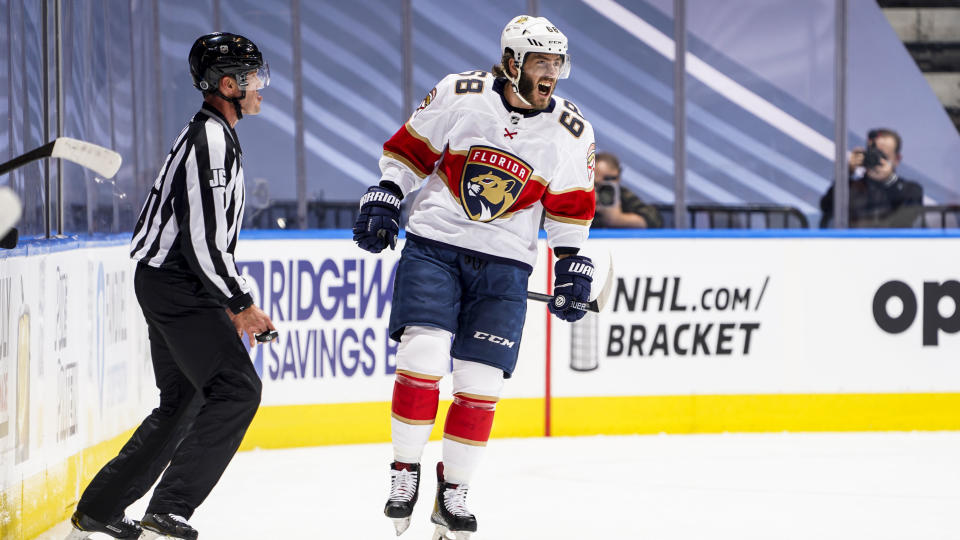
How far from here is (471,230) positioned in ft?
10.5

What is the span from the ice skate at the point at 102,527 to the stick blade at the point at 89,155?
2.79 feet

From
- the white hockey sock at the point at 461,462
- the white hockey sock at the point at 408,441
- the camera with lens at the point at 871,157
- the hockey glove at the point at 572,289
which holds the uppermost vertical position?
the camera with lens at the point at 871,157

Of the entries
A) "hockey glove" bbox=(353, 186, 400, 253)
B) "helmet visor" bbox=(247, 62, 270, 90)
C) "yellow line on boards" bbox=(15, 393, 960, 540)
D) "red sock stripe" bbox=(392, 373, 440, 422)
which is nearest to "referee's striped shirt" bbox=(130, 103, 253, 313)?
"helmet visor" bbox=(247, 62, 270, 90)

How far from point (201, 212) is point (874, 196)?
5.15 m

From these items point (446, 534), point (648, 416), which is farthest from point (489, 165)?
point (648, 416)

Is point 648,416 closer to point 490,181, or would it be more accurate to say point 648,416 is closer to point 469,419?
point 469,419

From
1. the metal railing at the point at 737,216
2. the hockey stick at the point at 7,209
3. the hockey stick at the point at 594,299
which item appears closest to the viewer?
the hockey stick at the point at 7,209

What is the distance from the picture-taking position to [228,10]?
6508mm

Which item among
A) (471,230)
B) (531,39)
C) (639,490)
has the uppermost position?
(531,39)

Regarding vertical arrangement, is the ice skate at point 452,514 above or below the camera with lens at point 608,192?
below

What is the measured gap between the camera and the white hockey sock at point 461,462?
3.12 meters

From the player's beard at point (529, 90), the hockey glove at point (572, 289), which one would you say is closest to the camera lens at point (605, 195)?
the hockey glove at point (572, 289)

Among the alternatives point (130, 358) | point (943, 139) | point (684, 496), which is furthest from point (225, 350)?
point (943, 139)

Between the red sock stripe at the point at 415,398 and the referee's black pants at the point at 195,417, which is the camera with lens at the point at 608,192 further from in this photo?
the referee's black pants at the point at 195,417
